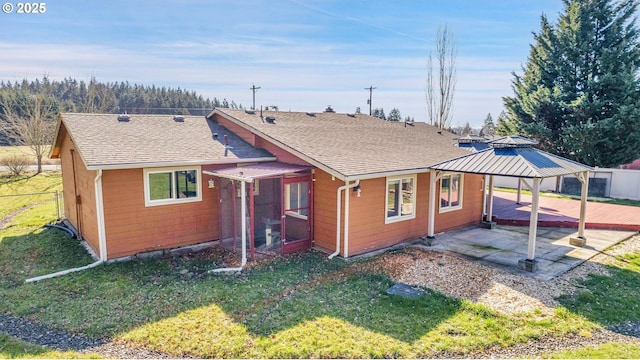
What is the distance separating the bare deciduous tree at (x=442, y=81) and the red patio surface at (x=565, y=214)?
14.9 metres

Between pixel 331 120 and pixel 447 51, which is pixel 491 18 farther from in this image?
pixel 447 51

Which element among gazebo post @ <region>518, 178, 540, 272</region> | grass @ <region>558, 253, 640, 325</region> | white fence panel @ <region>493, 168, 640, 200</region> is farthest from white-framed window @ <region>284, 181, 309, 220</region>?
white fence panel @ <region>493, 168, 640, 200</region>

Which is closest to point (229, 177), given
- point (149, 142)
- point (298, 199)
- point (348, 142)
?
point (298, 199)

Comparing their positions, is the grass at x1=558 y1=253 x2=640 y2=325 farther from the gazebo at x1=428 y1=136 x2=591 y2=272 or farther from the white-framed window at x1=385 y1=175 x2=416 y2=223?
the white-framed window at x1=385 y1=175 x2=416 y2=223

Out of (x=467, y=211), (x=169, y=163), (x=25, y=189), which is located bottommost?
(x=25, y=189)

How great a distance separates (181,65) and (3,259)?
20.2 m

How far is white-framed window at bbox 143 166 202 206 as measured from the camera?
33.2 feet

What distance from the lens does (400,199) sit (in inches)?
455

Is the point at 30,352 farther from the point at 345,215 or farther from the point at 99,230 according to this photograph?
the point at 345,215

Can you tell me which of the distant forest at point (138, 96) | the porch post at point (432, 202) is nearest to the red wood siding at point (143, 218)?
the porch post at point (432, 202)

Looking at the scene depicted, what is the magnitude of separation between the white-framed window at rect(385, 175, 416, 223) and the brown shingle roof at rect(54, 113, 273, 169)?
4.10 metres

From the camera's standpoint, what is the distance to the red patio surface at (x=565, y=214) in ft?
46.1

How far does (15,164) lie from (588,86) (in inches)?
1413

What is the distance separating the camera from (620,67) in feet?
67.5
